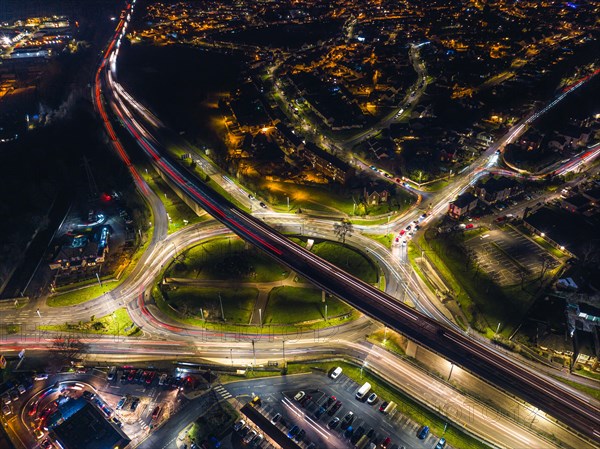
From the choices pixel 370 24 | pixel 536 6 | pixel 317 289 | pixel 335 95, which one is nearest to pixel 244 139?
pixel 335 95

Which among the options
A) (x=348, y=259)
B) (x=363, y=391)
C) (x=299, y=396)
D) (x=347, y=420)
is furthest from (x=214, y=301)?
(x=347, y=420)

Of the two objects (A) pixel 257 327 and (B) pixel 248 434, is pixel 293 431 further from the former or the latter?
(A) pixel 257 327

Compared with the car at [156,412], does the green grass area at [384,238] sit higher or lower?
higher

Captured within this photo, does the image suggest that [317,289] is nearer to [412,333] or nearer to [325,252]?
[325,252]

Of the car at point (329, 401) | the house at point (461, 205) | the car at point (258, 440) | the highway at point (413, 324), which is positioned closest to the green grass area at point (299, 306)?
the highway at point (413, 324)

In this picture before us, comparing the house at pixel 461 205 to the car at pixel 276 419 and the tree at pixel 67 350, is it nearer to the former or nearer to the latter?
the car at pixel 276 419

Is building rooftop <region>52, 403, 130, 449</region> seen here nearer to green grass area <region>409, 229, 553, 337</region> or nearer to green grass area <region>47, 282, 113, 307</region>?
green grass area <region>47, 282, 113, 307</region>

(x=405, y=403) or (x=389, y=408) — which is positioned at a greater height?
(x=405, y=403)
